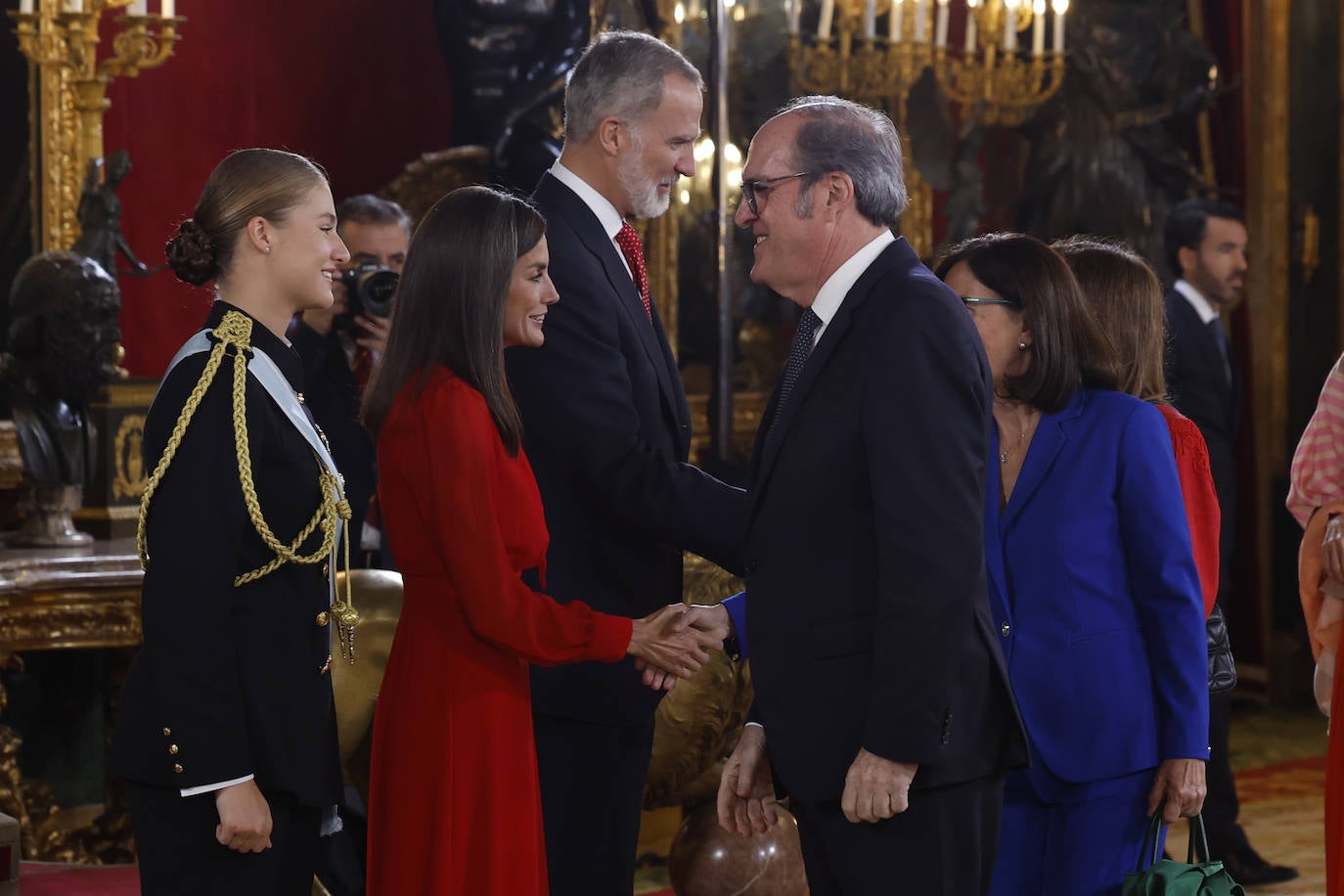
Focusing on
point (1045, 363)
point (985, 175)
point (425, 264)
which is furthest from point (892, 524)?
point (985, 175)

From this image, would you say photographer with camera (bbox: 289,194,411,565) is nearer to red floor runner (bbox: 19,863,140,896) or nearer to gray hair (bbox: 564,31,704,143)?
red floor runner (bbox: 19,863,140,896)

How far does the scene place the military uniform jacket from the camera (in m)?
2.19

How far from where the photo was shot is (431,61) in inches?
259

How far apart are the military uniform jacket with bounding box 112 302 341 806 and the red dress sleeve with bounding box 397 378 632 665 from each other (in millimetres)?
185

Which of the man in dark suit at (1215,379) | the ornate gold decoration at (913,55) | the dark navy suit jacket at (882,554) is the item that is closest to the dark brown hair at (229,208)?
the dark navy suit jacket at (882,554)

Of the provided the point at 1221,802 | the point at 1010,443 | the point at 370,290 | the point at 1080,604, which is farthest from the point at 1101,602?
the point at 1221,802

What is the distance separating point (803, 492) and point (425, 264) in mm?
743

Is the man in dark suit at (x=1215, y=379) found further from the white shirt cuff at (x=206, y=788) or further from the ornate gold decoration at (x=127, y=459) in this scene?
the white shirt cuff at (x=206, y=788)

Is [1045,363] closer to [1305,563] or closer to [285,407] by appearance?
[1305,563]

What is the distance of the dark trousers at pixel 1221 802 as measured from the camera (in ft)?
16.2

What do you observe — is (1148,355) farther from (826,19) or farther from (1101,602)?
(826,19)

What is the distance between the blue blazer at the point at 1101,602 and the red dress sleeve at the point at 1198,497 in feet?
0.91

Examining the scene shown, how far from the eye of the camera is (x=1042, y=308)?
267 centimetres

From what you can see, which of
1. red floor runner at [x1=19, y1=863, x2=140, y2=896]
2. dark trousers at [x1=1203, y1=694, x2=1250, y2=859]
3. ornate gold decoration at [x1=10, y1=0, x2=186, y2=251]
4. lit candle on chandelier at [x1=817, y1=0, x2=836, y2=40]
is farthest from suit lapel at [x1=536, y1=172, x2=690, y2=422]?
lit candle on chandelier at [x1=817, y1=0, x2=836, y2=40]
